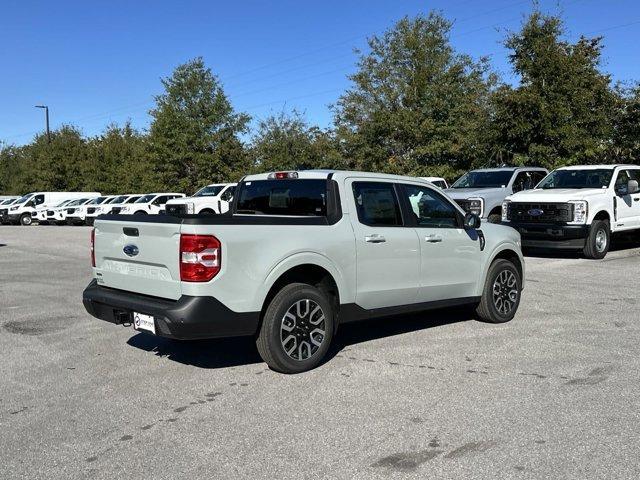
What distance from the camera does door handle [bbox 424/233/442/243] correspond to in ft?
20.9

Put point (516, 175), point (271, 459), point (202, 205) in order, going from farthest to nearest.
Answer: point (202, 205) < point (516, 175) < point (271, 459)

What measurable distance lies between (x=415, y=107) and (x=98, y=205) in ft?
55.8

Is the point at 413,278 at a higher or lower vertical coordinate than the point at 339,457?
higher

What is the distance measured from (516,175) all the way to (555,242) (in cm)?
374

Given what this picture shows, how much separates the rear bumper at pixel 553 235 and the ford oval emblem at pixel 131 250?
10396mm

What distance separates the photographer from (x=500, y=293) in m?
7.27

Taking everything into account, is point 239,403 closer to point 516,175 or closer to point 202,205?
point 516,175

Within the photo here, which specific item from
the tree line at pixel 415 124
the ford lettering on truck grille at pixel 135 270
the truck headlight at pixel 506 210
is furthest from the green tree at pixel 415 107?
the ford lettering on truck grille at pixel 135 270

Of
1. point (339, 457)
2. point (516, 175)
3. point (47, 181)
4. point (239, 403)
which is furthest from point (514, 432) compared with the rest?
point (47, 181)

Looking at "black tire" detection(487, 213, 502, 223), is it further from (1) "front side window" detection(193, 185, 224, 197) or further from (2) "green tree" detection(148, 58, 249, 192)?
(2) "green tree" detection(148, 58, 249, 192)

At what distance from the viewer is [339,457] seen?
369cm

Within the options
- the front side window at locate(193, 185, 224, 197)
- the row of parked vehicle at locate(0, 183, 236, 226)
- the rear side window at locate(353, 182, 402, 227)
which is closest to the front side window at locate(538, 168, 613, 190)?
the rear side window at locate(353, 182, 402, 227)

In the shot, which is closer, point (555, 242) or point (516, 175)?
point (555, 242)

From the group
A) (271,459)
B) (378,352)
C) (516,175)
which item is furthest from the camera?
(516,175)
